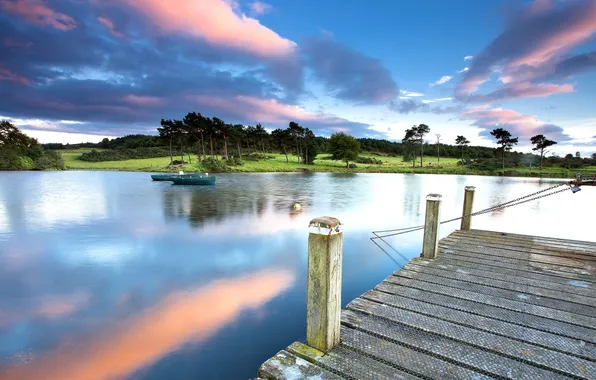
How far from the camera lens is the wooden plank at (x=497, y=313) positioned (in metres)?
3.58

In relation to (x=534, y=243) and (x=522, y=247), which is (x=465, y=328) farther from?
(x=534, y=243)

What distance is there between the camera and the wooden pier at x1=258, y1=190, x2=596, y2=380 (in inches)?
115

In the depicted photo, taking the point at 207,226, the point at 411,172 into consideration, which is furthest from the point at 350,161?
the point at 207,226

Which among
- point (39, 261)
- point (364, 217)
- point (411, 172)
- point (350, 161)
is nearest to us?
point (39, 261)

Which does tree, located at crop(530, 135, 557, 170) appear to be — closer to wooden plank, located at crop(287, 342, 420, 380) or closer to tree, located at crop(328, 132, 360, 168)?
tree, located at crop(328, 132, 360, 168)

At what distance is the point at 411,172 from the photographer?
7294cm

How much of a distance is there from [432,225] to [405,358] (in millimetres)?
3886

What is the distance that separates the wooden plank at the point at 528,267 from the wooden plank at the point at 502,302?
1711 mm

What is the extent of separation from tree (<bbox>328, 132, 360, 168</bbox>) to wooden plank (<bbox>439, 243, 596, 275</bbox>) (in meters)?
73.3

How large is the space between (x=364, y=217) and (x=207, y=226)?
28.5 feet

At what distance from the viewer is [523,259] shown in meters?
6.55

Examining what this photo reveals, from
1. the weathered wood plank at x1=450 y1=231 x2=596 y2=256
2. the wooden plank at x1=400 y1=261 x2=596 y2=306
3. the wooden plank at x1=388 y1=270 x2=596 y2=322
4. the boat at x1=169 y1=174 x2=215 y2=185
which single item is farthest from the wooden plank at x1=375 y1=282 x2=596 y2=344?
the boat at x1=169 y1=174 x2=215 y2=185

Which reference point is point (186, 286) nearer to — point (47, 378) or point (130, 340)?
point (130, 340)

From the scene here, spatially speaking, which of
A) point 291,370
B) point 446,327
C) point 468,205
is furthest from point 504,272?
point 291,370
